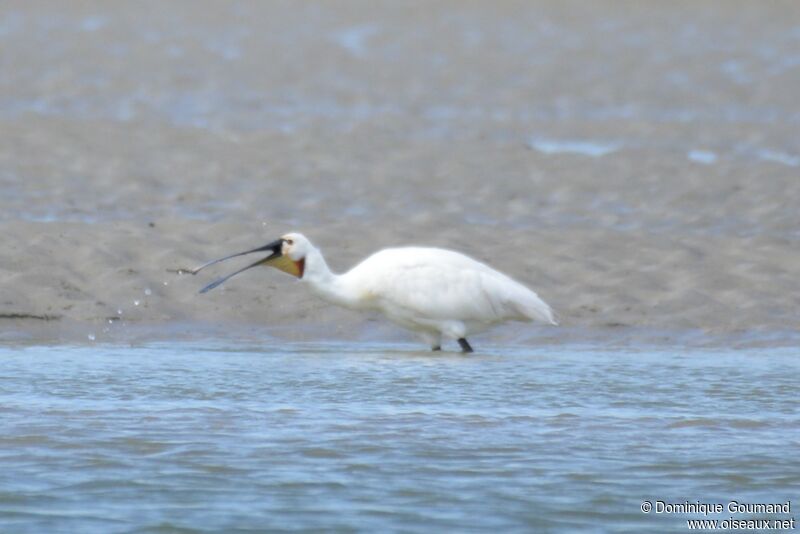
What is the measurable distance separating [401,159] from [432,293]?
553 cm

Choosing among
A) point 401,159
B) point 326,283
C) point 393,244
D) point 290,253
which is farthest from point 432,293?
point 401,159

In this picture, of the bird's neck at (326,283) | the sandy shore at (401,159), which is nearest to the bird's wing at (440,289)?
the bird's neck at (326,283)

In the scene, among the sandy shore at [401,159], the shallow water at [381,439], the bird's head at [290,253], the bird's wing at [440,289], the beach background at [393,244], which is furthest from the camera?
the sandy shore at [401,159]

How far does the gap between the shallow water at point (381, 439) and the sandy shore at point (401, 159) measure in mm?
1637

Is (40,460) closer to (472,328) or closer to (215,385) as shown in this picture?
(215,385)

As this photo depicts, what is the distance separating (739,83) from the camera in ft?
59.8

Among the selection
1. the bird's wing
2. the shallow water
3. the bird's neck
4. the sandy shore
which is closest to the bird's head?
the bird's neck

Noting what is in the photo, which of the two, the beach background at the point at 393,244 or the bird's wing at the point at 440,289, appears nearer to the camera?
the beach background at the point at 393,244

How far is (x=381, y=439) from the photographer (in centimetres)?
689

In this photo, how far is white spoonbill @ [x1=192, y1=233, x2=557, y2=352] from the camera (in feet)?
31.9

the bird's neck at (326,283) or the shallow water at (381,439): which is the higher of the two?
the bird's neck at (326,283)

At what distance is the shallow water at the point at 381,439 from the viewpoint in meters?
5.82

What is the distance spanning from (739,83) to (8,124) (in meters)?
6.95

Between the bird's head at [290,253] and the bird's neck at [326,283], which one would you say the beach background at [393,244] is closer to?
the bird's neck at [326,283]
